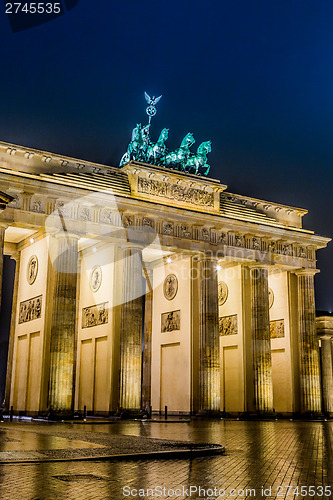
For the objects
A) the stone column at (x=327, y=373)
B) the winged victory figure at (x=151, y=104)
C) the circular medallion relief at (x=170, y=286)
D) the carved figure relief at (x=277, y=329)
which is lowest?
the stone column at (x=327, y=373)

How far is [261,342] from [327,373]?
7733mm

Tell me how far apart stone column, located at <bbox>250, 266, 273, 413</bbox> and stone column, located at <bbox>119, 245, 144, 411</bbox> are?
28.0 ft

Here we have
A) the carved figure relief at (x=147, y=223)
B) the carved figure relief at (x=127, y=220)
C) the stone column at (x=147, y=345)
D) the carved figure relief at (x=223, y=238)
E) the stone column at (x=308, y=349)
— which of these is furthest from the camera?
the stone column at (x=147, y=345)

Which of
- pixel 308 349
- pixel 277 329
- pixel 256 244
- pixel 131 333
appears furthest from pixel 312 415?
pixel 131 333

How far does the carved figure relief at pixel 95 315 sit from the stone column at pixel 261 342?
31.5ft

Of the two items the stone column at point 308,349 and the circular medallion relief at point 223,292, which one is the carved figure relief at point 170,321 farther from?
the stone column at point 308,349

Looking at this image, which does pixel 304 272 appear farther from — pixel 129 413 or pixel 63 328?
pixel 63 328

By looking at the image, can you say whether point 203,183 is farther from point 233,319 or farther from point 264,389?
point 264,389

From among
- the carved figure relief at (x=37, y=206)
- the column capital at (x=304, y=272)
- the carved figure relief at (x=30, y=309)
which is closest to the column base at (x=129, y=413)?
the carved figure relief at (x=30, y=309)

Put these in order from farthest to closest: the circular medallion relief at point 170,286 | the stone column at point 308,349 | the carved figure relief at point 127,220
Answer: the stone column at point 308,349
the circular medallion relief at point 170,286
the carved figure relief at point 127,220

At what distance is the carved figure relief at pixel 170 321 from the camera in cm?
3497

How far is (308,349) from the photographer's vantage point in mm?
36625

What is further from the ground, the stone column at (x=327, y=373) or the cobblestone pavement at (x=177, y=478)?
the stone column at (x=327, y=373)

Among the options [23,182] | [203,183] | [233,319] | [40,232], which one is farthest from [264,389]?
[23,182]
